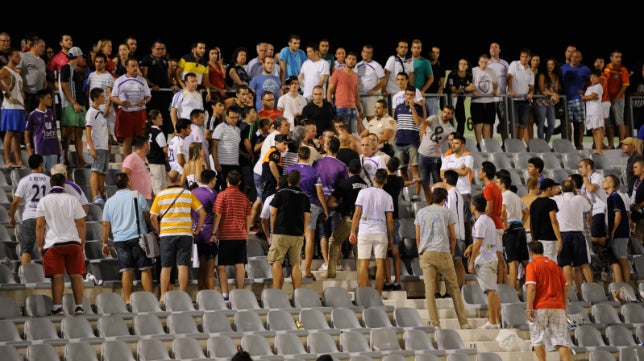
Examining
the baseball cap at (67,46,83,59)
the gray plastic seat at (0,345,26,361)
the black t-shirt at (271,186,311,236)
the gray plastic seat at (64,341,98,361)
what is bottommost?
the gray plastic seat at (64,341,98,361)

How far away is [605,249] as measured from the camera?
15086mm

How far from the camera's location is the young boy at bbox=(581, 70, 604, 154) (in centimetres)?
1808

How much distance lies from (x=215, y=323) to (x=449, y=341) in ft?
7.51

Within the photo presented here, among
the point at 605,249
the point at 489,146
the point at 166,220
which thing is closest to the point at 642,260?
the point at 605,249

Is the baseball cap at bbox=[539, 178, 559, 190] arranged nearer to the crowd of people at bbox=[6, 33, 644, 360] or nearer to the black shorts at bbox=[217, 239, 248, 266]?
the crowd of people at bbox=[6, 33, 644, 360]

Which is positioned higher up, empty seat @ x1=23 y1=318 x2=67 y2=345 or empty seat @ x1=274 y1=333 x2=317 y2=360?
empty seat @ x1=23 y1=318 x2=67 y2=345

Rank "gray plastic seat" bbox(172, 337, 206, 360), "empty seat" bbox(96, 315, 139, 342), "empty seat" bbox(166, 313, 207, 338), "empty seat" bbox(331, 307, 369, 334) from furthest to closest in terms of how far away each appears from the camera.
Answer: "empty seat" bbox(331, 307, 369, 334) → "empty seat" bbox(166, 313, 207, 338) → "empty seat" bbox(96, 315, 139, 342) → "gray plastic seat" bbox(172, 337, 206, 360)

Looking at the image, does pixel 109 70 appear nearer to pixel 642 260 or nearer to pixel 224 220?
pixel 224 220

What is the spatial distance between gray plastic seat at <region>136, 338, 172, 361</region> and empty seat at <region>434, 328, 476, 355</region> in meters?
2.76

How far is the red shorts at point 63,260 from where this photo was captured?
37.7 feet

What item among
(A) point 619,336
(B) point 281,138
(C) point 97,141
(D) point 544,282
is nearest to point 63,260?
(C) point 97,141

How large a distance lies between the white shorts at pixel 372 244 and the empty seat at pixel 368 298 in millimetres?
380

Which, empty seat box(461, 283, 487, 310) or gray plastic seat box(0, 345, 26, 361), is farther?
empty seat box(461, 283, 487, 310)

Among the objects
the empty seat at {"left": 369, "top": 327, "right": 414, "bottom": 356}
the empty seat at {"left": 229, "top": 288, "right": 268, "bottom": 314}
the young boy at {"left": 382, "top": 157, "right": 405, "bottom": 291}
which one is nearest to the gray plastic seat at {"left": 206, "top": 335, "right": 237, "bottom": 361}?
the empty seat at {"left": 229, "top": 288, "right": 268, "bottom": 314}
